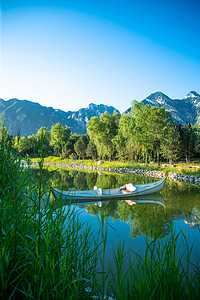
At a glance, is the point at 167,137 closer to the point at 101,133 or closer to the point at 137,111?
the point at 137,111

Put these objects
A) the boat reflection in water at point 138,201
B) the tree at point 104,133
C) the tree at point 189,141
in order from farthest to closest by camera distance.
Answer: the tree at point 104,133 < the tree at point 189,141 < the boat reflection in water at point 138,201

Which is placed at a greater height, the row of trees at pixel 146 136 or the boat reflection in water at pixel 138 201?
the row of trees at pixel 146 136

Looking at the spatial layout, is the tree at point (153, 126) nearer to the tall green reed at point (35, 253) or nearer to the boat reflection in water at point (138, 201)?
the boat reflection in water at point (138, 201)

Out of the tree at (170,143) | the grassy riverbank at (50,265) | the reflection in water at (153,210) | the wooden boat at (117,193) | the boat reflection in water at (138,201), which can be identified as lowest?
the boat reflection in water at (138,201)

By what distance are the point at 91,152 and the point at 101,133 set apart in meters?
7.27

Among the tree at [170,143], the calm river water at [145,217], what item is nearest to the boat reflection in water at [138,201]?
the calm river water at [145,217]

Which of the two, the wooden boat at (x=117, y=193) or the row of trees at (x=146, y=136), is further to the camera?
the row of trees at (x=146, y=136)

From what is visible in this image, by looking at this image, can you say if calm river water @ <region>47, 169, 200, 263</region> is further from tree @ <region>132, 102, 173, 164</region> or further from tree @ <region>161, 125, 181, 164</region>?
tree @ <region>132, 102, 173, 164</region>

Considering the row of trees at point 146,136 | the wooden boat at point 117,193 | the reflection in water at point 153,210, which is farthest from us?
the row of trees at point 146,136

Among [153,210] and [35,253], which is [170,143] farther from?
[35,253]

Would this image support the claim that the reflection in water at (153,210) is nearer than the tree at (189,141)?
Yes

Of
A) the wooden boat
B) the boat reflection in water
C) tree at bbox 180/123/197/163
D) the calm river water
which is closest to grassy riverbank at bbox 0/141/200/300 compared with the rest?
the calm river water

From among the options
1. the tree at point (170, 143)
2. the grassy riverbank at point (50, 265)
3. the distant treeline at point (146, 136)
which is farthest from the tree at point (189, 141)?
the grassy riverbank at point (50, 265)

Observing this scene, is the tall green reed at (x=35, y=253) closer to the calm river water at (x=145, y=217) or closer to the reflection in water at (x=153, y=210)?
the calm river water at (x=145, y=217)
